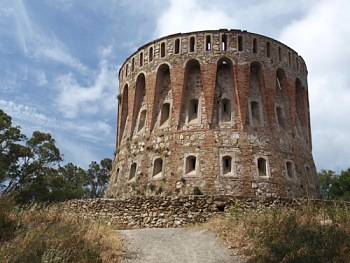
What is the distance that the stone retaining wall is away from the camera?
1667cm

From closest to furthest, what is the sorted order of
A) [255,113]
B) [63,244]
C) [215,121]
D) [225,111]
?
[63,244]
[215,121]
[225,111]
[255,113]

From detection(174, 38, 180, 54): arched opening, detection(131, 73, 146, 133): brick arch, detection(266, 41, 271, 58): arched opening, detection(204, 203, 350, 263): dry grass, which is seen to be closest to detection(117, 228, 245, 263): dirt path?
detection(204, 203, 350, 263): dry grass

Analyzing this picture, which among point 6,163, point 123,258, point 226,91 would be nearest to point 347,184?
point 226,91

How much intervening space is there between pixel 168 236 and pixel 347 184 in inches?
1098

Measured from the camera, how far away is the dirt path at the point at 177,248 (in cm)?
981

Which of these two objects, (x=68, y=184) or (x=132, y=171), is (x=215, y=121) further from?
(x=68, y=184)

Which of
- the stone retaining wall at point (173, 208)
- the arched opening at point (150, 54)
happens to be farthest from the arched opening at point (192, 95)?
the stone retaining wall at point (173, 208)

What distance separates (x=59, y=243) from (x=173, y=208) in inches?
327

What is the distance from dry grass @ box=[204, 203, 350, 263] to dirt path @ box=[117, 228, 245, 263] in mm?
447

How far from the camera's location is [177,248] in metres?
11.1

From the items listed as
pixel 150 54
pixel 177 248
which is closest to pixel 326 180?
pixel 150 54

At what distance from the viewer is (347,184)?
36031 millimetres

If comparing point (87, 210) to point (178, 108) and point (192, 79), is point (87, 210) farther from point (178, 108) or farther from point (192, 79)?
point (192, 79)

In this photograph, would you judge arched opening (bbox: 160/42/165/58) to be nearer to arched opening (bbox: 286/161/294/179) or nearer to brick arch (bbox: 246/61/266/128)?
brick arch (bbox: 246/61/266/128)
